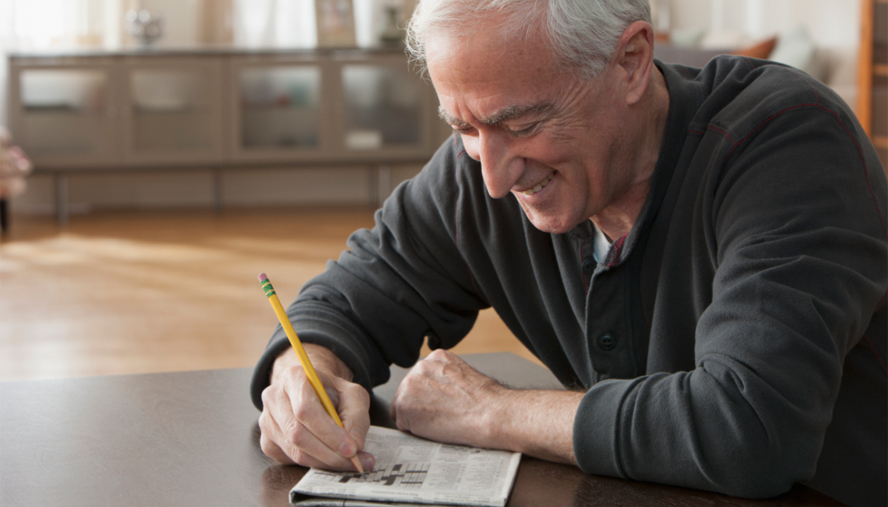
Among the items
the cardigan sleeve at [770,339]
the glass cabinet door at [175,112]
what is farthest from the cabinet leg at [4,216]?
the cardigan sleeve at [770,339]

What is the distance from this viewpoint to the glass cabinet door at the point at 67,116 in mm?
5273

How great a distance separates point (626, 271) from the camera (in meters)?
1.02

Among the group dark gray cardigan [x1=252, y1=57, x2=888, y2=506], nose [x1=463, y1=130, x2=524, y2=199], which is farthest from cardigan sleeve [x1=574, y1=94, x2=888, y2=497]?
nose [x1=463, y1=130, x2=524, y2=199]

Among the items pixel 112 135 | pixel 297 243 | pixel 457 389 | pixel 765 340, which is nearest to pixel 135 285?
pixel 297 243

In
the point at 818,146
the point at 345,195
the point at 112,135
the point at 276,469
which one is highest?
the point at 818,146

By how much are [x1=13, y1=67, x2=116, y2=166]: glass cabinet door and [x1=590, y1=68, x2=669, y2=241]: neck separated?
4804mm

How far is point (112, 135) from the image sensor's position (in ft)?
17.6

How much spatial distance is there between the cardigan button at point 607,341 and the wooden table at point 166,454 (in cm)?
8

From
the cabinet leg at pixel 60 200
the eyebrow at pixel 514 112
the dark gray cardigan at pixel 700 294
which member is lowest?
the cabinet leg at pixel 60 200

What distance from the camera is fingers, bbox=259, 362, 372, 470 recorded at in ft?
2.65

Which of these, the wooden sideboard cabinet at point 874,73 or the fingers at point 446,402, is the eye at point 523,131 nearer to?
the fingers at point 446,402

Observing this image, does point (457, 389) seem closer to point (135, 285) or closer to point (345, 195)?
point (135, 285)

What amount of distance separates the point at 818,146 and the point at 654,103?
224mm

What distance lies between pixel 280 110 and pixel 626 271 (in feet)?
15.8
